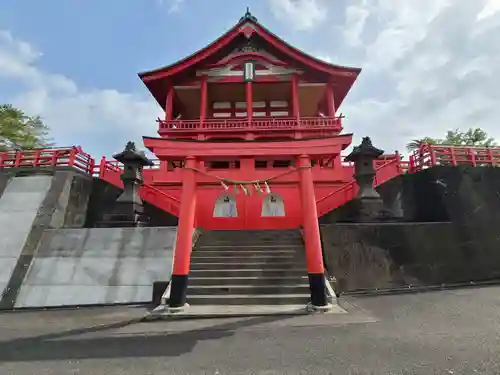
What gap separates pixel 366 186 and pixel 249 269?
18.4 feet

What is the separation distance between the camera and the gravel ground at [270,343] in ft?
11.4

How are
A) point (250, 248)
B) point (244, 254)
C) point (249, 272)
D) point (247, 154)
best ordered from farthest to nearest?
point (250, 248) → point (244, 254) → point (249, 272) → point (247, 154)

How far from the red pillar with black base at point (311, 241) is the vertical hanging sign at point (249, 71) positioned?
31.7 ft

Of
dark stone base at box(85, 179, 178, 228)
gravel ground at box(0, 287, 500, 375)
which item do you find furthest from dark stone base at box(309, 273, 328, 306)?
dark stone base at box(85, 179, 178, 228)

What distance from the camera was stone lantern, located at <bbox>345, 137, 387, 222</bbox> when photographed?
10.2 m

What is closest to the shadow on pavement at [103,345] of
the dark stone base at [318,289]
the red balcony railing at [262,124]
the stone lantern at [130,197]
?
the dark stone base at [318,289]

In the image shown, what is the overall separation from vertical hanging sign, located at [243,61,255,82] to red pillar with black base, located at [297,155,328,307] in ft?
31.7

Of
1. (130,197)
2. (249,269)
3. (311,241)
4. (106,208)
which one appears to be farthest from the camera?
(106,208)

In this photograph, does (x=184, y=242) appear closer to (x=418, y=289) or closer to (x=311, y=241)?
(x=311, y=241)

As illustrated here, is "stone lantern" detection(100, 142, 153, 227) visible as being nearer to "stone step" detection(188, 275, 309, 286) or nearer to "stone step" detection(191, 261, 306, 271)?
"stone step" detection(191, 261, 306, 271)

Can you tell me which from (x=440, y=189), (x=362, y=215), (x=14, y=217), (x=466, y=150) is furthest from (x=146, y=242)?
(x=466, y=150)

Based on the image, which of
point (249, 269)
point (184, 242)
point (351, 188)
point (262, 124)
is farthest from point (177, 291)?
point (262, 124)

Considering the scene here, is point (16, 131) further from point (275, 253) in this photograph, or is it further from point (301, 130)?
point (275, 253)

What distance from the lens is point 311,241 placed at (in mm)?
6344
